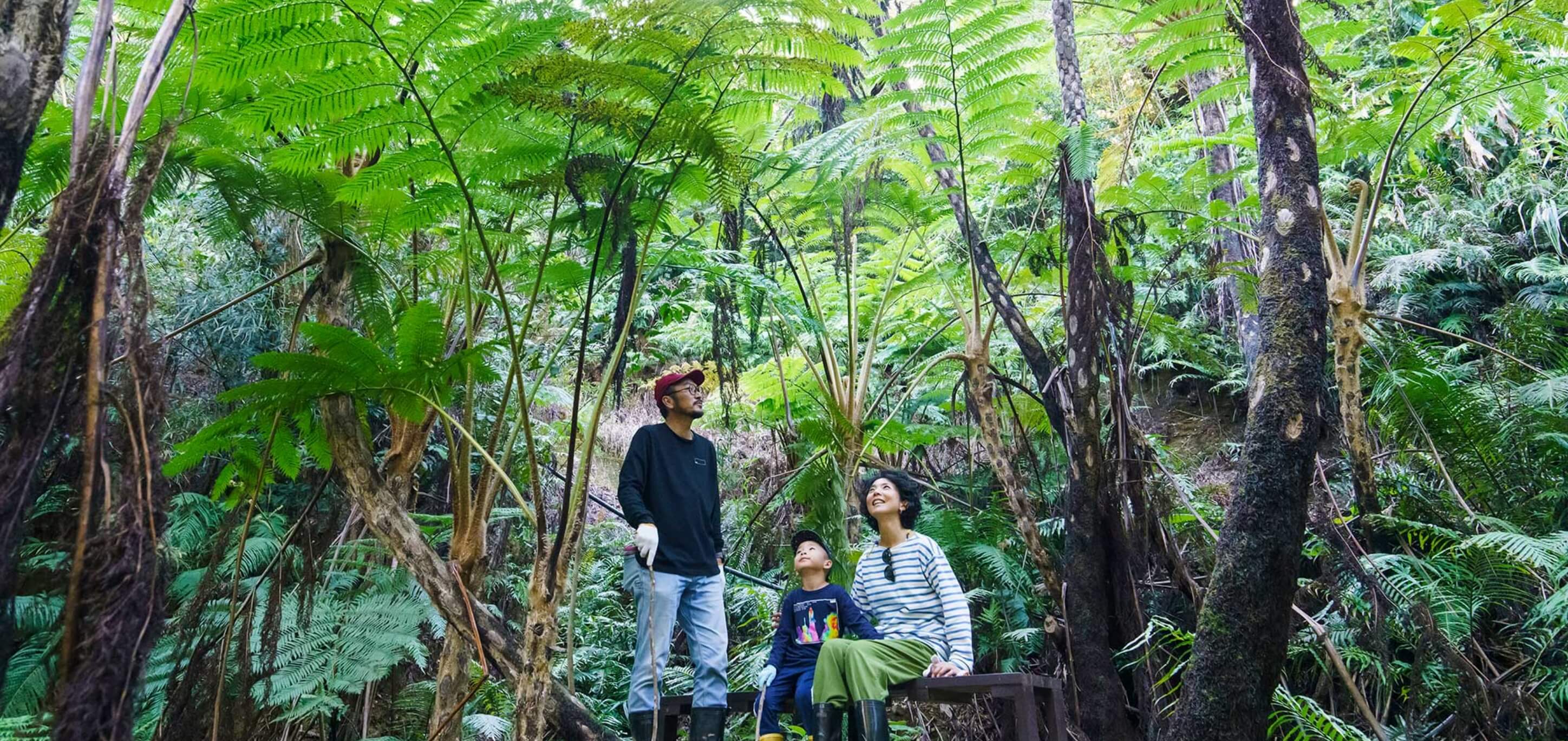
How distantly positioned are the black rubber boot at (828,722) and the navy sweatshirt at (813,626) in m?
0.30

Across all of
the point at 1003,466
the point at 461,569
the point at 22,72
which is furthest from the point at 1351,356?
the point at 22,72

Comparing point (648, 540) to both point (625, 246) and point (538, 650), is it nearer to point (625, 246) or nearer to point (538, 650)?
point (538, 650)

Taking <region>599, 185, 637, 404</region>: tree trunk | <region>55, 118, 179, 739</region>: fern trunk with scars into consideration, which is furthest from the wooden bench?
<region>55, 118, 179, 739</region>: fern trunk with scars

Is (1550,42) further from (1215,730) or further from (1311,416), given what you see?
(1215,730)

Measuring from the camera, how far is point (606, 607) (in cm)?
562

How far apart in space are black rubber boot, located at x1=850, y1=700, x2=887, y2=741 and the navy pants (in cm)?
28

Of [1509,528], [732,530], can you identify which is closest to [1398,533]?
[1509,528]

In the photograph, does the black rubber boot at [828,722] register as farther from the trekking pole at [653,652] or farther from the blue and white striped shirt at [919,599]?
the trekking pole at [653,652]

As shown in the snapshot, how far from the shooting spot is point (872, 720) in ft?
8.77

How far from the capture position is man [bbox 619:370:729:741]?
3012mm

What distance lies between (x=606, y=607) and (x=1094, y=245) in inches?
139

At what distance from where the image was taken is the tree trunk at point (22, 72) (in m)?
1.40

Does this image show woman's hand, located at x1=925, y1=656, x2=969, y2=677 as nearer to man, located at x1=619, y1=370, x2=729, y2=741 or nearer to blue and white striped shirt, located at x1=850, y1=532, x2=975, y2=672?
blue and white striped shirt, located at x1=850, y1=532, x2=975, y2=672

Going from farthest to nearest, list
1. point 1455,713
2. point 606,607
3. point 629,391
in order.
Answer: point 629,391 < point 606,607 < point 1455,713
